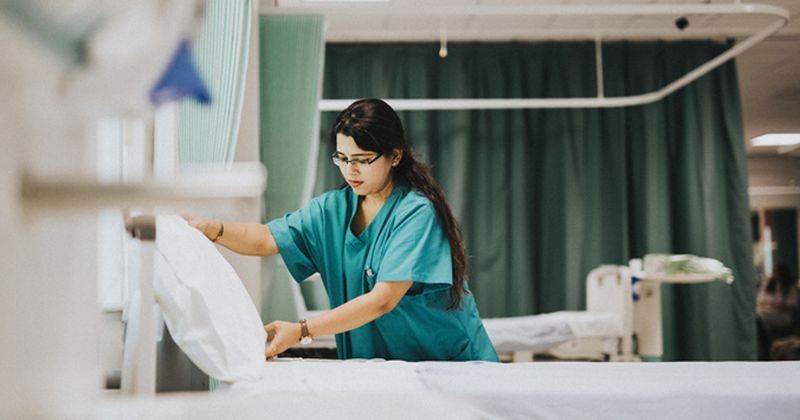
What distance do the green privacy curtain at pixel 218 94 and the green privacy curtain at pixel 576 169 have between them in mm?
2628

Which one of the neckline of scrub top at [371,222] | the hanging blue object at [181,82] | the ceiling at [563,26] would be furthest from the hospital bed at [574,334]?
the hanging blue object at [181,82]

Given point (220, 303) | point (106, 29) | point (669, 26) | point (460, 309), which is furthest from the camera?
point (669, 26)

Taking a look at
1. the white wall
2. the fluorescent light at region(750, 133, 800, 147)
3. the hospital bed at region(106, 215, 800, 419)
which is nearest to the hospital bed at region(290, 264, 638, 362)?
the hospital bed at region(106, 215, 800, 419)

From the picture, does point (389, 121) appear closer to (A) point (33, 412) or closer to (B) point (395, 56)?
(A) point (33, 412)

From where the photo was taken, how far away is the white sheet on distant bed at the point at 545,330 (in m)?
3.71

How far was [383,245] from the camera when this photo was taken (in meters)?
1.68

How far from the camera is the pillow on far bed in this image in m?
1.22

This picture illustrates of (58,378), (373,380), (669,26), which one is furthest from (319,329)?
(669,26)

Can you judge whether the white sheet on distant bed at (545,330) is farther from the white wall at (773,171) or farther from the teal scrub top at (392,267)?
the white wall at (773,171)

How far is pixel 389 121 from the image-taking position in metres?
1.72

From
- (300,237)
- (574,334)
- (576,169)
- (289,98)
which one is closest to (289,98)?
(289,98)

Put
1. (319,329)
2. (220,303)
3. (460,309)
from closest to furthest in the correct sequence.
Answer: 1. (220,303)
2. (319,329)
3. (460,309)

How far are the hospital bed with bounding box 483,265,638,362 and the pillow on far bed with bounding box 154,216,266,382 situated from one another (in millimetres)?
2541

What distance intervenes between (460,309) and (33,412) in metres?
1.40
